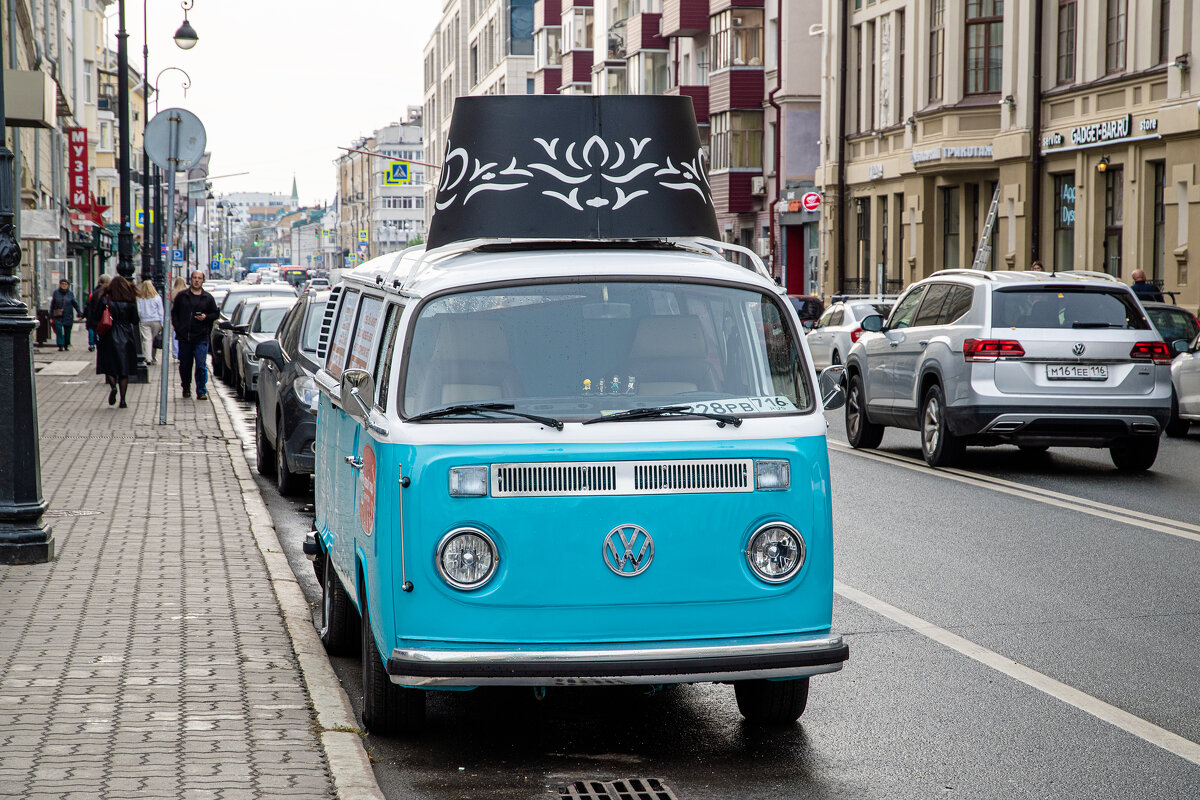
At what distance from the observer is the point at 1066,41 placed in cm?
3422

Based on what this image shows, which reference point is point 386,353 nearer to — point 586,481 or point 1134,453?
point 586,481

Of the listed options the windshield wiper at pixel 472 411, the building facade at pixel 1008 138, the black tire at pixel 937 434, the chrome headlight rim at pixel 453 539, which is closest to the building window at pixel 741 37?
the building facade at pixel 1008 138

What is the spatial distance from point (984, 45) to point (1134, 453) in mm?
24612

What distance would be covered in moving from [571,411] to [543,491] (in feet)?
1.29

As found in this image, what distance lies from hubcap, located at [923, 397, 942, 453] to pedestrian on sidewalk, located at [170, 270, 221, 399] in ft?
36.5

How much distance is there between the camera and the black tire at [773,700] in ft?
19.5

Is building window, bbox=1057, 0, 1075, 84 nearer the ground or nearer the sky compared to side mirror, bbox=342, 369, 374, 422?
nearer the sky

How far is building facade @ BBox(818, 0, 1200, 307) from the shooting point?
29.8 metres

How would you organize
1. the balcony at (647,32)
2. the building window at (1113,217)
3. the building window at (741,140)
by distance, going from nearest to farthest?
the building window at (1113,217) < the building window at (741,140) < the balcony at (647,32)

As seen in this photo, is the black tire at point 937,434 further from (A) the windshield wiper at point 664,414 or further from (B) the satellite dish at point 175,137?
(A) the windshield wiper at point 664,414

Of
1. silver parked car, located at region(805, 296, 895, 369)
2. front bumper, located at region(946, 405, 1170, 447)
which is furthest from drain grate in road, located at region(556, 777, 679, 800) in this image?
silver parked car, located at region(805, 296, 895, 369)

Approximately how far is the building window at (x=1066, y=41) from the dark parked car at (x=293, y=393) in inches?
953

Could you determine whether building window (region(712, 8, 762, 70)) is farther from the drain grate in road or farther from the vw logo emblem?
the drain grate in road

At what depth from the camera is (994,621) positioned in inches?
314
